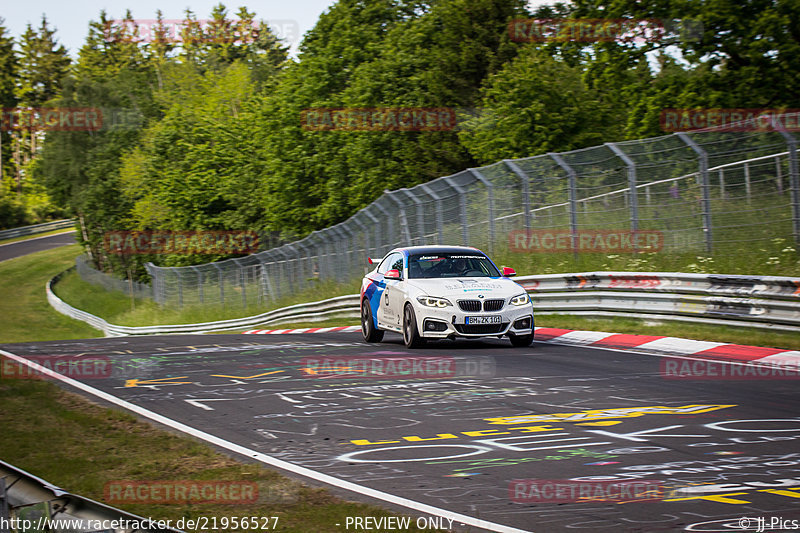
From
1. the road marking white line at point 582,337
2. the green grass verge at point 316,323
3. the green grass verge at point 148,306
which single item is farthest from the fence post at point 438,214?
the road marking white line at point 582,337

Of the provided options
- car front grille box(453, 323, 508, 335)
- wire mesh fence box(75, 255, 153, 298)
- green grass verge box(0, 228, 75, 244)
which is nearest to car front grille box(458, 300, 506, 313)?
car front grille box(453, 323, 508, 335)

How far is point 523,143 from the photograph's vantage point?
33750 mm

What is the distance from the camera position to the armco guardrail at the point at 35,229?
95.5 meters

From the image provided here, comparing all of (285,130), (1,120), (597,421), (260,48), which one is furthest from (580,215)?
(1,120)

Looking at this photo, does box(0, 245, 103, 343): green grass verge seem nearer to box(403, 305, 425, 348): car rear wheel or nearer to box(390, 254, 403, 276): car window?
box(390, 254, 403, 276): car window

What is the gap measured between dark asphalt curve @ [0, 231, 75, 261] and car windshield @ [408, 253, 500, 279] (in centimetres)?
7362

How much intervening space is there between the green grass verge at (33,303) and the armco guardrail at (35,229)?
27.9ft

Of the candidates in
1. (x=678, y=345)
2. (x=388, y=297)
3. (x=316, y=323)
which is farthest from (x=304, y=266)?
(x=678, y=345)

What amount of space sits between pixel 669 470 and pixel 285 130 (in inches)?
1873

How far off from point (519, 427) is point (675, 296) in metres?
8.05

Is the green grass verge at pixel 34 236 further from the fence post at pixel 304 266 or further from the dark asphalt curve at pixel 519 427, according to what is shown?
the dark asphalt curve at pixel 519 427

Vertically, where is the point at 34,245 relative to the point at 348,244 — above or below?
above

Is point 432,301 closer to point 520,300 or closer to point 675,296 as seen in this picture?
point 520,300

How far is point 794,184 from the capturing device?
13.7 meters
